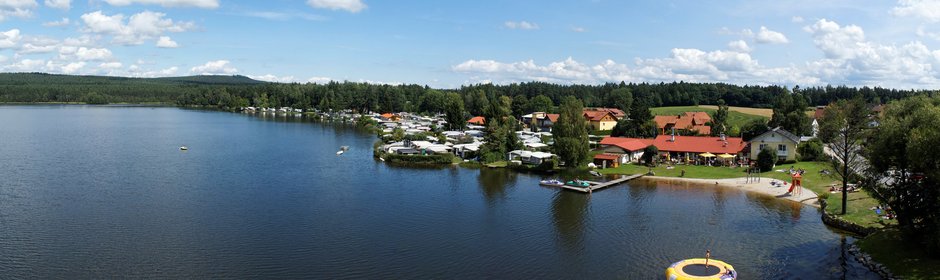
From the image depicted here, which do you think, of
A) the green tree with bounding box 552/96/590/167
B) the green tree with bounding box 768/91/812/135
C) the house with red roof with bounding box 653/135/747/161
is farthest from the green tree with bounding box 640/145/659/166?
the green tree with bounding box 768/91/812/135

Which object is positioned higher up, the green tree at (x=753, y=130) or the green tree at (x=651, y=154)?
the green tree at (x=753, y=130)

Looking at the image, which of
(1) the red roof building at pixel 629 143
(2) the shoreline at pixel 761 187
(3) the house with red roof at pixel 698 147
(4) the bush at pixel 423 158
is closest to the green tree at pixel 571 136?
(1) the red roof building at pixel 629 143

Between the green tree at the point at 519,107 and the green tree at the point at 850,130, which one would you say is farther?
the green tree at the point at 519,107

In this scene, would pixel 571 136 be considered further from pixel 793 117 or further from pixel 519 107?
pixel 519 107

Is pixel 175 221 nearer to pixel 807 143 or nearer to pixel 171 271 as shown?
pixel 171 271

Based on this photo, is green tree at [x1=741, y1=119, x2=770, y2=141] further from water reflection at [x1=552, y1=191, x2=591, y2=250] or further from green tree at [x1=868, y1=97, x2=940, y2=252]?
green tree at [x1=868, y1=97, x2=940, y2=252]

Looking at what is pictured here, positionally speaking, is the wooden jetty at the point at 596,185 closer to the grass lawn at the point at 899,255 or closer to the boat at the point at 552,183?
the boat at the point at 552,183
